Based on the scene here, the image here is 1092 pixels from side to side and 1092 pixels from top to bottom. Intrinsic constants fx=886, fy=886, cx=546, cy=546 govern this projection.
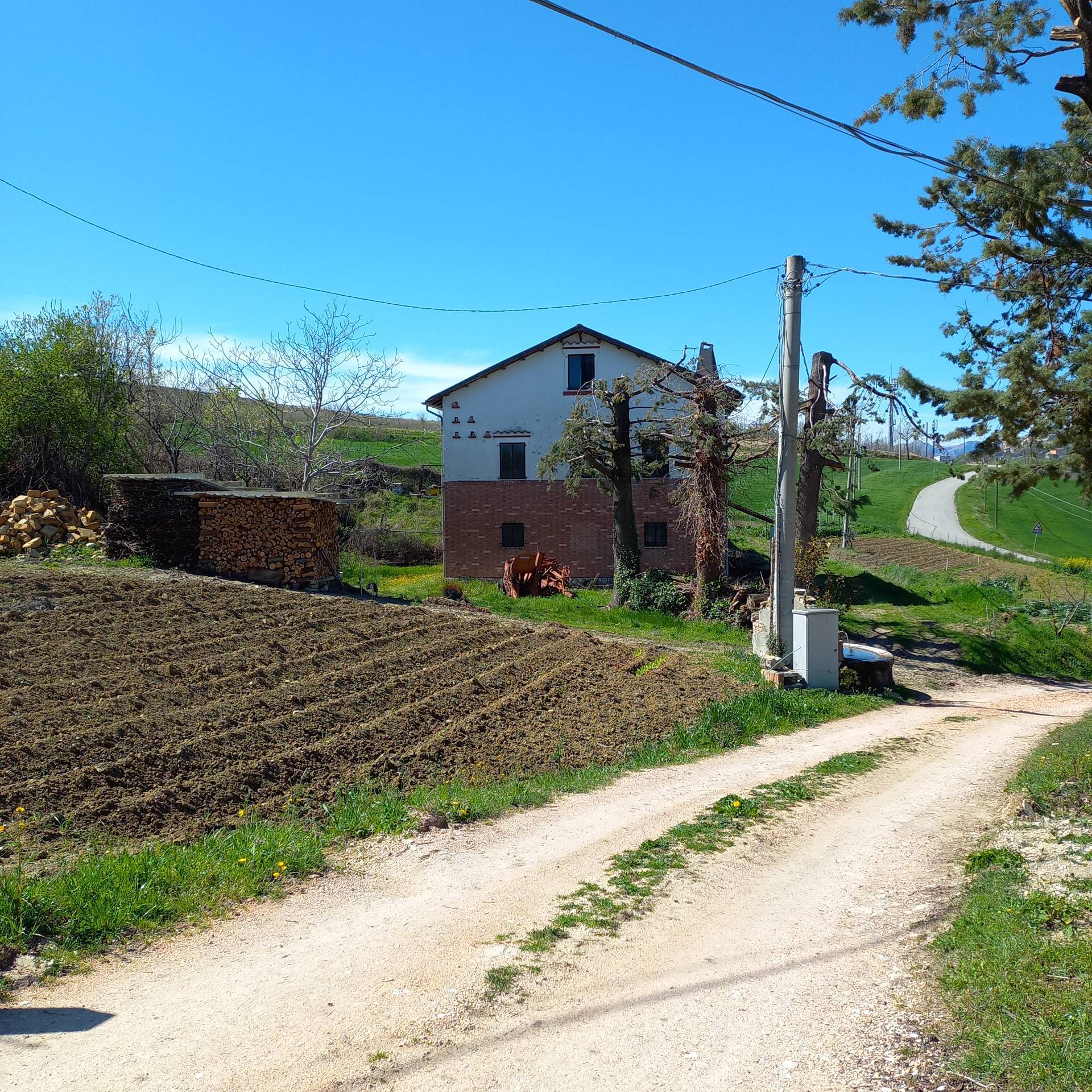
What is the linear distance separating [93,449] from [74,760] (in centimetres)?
2040

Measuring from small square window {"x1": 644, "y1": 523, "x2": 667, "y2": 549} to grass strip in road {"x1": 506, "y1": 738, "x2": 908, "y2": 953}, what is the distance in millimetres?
22154

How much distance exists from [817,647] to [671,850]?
901 cm

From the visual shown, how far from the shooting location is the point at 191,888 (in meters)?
6.32

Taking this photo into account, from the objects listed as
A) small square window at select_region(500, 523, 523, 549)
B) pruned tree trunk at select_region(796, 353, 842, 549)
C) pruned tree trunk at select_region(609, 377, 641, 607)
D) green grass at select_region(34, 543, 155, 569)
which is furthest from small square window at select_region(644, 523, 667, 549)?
green grass at select_region(34, 543, 155, 569)

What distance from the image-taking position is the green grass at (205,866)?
5.62 m

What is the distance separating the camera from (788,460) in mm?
16047

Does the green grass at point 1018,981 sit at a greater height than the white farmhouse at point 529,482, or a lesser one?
lesser

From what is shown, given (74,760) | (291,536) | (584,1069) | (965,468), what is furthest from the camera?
(291,536)

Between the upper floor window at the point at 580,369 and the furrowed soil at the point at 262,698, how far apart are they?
56.5 ft

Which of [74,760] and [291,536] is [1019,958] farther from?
[291,536]

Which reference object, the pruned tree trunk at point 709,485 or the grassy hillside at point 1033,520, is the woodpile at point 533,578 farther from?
the grassy hillside at point 1033,520

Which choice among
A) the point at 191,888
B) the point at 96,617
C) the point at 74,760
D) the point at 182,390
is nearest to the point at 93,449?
the point at 182,390

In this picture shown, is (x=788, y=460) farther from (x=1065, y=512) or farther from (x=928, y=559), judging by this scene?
(x=1065, y=512)

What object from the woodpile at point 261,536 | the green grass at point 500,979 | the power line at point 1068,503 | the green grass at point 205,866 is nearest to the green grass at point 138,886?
the green grass at point 205,866
